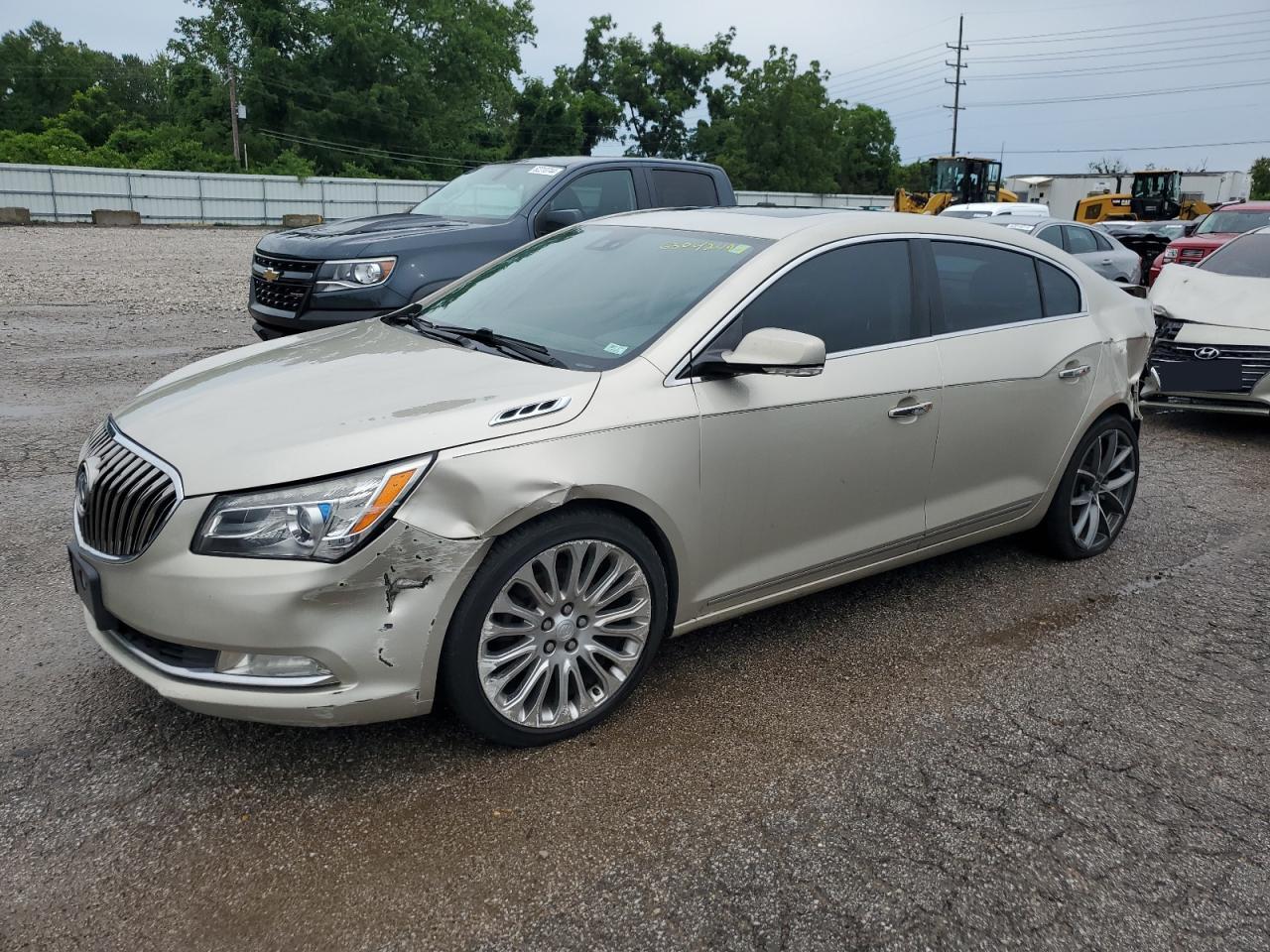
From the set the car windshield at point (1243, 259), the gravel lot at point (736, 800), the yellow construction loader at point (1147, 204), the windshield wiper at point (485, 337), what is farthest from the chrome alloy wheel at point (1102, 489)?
the yellow construction loader at point (1147, 204)

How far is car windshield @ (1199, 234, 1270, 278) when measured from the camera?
843 centimetres

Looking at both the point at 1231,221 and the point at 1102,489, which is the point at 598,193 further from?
the point at 1231,221

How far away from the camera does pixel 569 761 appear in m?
3.17

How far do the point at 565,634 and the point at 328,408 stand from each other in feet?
3.19

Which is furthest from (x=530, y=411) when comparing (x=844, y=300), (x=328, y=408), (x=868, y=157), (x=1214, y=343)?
(x=868, y=157)

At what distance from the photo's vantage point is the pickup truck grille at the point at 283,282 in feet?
24.1

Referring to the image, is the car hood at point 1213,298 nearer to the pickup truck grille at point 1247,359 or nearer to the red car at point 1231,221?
the pickup truck grille at point 1247,359

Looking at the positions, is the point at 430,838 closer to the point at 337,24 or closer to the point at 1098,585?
the point at 1098,585

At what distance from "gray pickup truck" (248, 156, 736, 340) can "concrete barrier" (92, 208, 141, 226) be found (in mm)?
26873

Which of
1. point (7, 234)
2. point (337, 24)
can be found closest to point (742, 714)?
point (7, 234)

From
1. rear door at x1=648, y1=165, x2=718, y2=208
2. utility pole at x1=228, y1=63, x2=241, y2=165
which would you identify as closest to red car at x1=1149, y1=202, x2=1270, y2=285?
rear door at x1=648, y1=165, x2=718, y2=208

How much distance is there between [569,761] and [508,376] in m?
1.20

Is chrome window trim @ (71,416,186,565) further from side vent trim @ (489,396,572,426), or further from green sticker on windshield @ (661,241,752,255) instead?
green sticker on windshield @ (661,241,752,255)

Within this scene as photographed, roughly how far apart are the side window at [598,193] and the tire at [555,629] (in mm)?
5400
